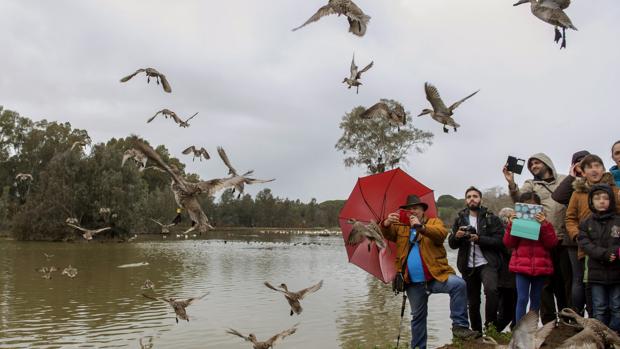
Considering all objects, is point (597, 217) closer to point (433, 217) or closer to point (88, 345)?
point (433, 217)

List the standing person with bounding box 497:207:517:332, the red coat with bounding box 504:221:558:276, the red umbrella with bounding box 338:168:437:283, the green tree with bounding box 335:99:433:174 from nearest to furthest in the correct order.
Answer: the red coat with bounding box 504:221:558:276 < the red umbrella with bounding box 338:168:437:283 < the standing person with bounding box 497:207:517:332 < the green tree with bounding box 335:99:433:174

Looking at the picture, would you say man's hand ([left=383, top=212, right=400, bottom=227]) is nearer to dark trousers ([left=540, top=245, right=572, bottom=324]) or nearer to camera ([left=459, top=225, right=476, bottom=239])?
camera ([left=459, top=225, right=476, bottom=239])

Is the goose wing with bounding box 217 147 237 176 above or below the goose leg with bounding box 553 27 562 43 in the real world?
below

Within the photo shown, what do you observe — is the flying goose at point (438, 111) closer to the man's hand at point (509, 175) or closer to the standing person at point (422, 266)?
the man's hand at point (509, 175)

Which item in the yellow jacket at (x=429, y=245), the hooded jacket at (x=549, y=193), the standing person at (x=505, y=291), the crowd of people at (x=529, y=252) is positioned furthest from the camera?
the standing person at (x=505, y=291)

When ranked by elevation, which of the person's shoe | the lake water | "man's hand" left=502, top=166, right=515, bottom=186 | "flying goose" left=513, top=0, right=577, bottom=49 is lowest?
the lake water

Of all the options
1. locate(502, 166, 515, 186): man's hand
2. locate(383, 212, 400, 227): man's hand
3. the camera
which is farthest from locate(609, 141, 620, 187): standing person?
locate(383, 212, 400, 227): man's hand

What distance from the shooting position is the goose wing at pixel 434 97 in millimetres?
7566

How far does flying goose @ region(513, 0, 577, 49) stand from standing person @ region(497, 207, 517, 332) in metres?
2.06

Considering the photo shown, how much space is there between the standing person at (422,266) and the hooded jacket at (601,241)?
3.92ft

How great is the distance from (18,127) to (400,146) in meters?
48.3

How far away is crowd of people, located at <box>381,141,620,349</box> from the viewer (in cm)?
512

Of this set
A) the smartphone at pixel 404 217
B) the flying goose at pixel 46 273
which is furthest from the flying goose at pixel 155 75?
the flying goose at pixel 46 273

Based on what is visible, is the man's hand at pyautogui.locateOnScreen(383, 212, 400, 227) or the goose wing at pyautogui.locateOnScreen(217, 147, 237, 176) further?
the goose wing at pyautogui.locateOnScreen(217, 147, 237, 176)
